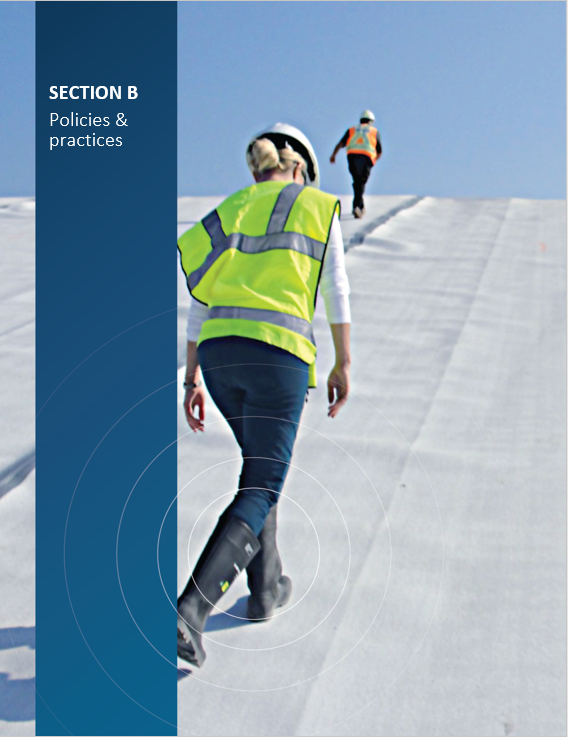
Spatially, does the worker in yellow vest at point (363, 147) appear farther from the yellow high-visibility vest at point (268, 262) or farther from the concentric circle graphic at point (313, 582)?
the yellow high-visibility vest at point (268, 262)

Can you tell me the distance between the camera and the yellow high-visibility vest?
171 centimetres

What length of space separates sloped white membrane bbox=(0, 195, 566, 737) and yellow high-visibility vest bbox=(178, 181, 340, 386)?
674mm

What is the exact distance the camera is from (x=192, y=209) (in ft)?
22.0

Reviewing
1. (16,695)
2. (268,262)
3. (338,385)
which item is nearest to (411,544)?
(338,385)

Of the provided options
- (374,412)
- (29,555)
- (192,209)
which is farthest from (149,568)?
(192,209)

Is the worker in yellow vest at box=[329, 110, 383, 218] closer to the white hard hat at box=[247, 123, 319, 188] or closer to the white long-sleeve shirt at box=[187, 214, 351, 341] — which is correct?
the white hard hat at box=[247, 123, 319, 188]

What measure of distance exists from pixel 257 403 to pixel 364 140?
5.02 m

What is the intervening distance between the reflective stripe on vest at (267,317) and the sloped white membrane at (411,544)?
71cm

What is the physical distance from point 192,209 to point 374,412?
4.26m

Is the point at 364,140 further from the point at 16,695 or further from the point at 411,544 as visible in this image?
the point at 16,695

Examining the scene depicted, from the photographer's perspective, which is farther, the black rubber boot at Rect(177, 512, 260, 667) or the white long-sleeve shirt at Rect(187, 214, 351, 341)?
the white long-sleeve shirt at Rect(187, 214, 351, 341)

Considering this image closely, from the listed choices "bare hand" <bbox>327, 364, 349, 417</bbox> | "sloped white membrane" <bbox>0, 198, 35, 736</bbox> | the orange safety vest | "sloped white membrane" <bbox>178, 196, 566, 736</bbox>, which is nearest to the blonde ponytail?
"bare hand" <bbox>327, 364, 349, 417</bbox>

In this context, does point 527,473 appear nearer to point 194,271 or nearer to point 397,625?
point 397,625

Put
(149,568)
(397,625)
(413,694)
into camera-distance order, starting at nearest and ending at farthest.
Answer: (413,694)
(397,625)
(149,568)
